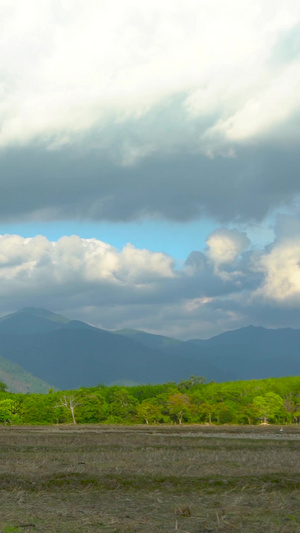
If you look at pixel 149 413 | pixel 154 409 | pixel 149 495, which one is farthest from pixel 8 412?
pixel 149 495

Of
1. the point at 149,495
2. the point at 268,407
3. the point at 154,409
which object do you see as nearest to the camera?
the point at 149,495

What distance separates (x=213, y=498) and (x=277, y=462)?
47.8 ft

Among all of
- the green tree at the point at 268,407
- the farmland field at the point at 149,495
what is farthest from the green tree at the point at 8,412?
the farmland field at the point at 149,495

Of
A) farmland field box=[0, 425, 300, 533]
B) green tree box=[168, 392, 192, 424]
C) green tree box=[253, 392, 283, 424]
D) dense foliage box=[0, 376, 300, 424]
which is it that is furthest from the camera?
green tree box=[168, 392, 192, 424]

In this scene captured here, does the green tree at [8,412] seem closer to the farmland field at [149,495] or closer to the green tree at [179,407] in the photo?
the green tree at [179,407]

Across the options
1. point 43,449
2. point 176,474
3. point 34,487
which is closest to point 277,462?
point 176,474

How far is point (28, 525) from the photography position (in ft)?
57.3

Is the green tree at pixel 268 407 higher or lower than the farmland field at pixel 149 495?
lower

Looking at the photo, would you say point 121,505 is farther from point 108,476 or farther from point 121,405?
point 121,405

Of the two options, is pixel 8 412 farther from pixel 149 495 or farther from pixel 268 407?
pixel 149 495

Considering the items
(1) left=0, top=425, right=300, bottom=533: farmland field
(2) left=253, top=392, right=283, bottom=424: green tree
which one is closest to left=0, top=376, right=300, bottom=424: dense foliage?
(2) left=253, top=392, right=283, bottom=424: green tree

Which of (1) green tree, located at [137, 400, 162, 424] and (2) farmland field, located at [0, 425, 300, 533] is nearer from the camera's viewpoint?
(2) farmland field, located at [0, 425, 300, 533]

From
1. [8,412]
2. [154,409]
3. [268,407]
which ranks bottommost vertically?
[268,407]

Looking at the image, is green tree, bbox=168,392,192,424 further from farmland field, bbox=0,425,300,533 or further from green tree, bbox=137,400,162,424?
farmland field, bbox=0,425,300,533
